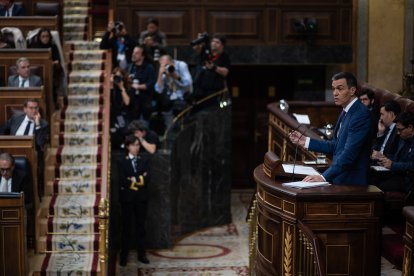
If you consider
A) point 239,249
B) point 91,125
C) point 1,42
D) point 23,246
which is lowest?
point 239,249

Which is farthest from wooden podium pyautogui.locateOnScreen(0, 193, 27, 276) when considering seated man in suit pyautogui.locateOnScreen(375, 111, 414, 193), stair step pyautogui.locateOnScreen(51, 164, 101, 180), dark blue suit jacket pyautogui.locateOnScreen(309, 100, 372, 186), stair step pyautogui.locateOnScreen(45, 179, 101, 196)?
dark blue suit jacket pyautogui.locateOnScreen(309, 100, 372, 186)

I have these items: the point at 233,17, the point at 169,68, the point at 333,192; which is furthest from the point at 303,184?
the point at 233,17

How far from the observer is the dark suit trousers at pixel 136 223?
10930 mm

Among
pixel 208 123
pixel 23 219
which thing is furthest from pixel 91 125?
pixel 23 219

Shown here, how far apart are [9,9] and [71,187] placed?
3.55 meters

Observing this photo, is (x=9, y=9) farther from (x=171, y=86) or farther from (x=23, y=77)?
(x=23, y=77)

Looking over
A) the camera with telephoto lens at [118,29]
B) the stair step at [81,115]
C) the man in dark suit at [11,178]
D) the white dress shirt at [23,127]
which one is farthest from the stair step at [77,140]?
the man in dark suit at [11,178]

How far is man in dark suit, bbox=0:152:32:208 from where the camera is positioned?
8765 mm

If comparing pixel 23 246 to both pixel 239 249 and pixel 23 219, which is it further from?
pixel 239 249

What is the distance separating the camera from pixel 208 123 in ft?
42.2

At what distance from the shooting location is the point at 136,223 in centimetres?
1102

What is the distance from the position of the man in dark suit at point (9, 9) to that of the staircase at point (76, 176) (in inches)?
31.4

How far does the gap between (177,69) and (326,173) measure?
6.40 meters

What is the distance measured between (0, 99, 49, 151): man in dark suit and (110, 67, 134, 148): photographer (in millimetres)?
1608
